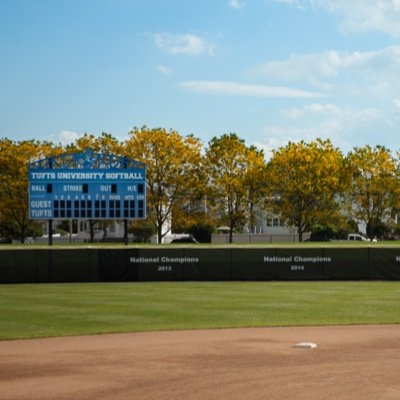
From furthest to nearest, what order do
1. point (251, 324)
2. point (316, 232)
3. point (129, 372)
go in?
1. point (316, 232)
2. point (251, 324)
3. point (129, 372)

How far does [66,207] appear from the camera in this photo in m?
40.3

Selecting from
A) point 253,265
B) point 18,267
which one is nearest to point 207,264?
point 253,265

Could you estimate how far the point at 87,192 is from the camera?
40188 mm

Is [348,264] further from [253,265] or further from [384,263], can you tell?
[253,265]

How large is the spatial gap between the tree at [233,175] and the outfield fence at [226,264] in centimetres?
3548

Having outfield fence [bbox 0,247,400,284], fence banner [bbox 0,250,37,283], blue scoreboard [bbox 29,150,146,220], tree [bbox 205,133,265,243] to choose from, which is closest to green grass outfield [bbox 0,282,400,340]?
outfield fence [bbox 0,247,400,284]

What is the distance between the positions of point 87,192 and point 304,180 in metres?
38.6

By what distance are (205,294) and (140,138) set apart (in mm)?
38895

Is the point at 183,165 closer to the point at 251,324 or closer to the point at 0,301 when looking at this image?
the point at 0,301

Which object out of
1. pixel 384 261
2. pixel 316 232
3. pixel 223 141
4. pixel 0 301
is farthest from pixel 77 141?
pixel 0 301

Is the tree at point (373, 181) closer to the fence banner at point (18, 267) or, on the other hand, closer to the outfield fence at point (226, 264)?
the outfield fence at point (226, 264)

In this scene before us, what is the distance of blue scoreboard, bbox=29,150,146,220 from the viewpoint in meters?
40.1

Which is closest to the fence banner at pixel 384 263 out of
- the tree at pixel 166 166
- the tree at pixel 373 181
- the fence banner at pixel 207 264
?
the fence banner at pixel 207 264

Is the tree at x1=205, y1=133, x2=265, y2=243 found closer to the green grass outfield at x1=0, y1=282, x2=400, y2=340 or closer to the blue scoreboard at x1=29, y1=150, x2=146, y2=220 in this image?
the blue scoreboard at x1=29, y1=150, x2=146, y2=220
